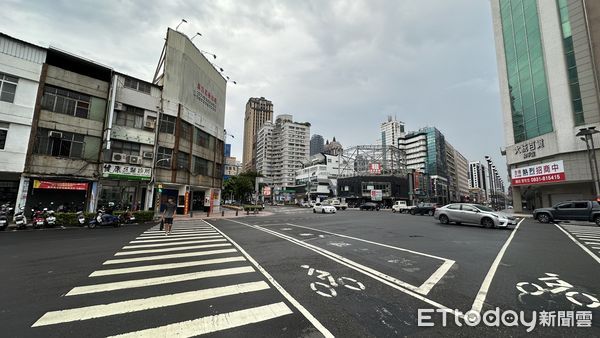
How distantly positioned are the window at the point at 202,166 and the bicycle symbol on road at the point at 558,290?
1246 inches

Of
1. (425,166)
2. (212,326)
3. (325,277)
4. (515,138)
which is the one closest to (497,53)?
(515,138)

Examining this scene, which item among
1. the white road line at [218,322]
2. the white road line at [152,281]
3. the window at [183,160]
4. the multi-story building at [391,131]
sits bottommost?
the white road line at [152,281]

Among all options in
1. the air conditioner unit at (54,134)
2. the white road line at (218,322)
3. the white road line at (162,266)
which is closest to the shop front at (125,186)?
the air conditioner unit at (54,134)

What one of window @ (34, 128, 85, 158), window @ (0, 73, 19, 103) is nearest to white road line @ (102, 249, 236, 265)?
window @ (34, 128, 85, 158)

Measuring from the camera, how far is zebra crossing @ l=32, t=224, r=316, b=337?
3545 millimetres

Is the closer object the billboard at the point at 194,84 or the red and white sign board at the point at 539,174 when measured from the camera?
the billboard at the point at 194,84

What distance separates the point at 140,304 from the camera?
14.0ft

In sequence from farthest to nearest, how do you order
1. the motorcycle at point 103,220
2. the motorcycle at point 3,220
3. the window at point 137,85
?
the window at point 137,85 → the motorcycle at point 103,220 → the motorcycle at point 3,220

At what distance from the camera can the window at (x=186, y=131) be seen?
29078mm

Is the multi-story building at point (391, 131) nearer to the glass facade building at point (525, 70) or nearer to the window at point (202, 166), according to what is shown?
the glass facade building at point (525, 70)

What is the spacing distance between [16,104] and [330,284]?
27176 mm

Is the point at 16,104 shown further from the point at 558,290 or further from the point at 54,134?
the point at 558,290

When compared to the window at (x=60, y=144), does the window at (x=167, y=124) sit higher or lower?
higher

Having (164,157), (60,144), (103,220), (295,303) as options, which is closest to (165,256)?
(295,303)
